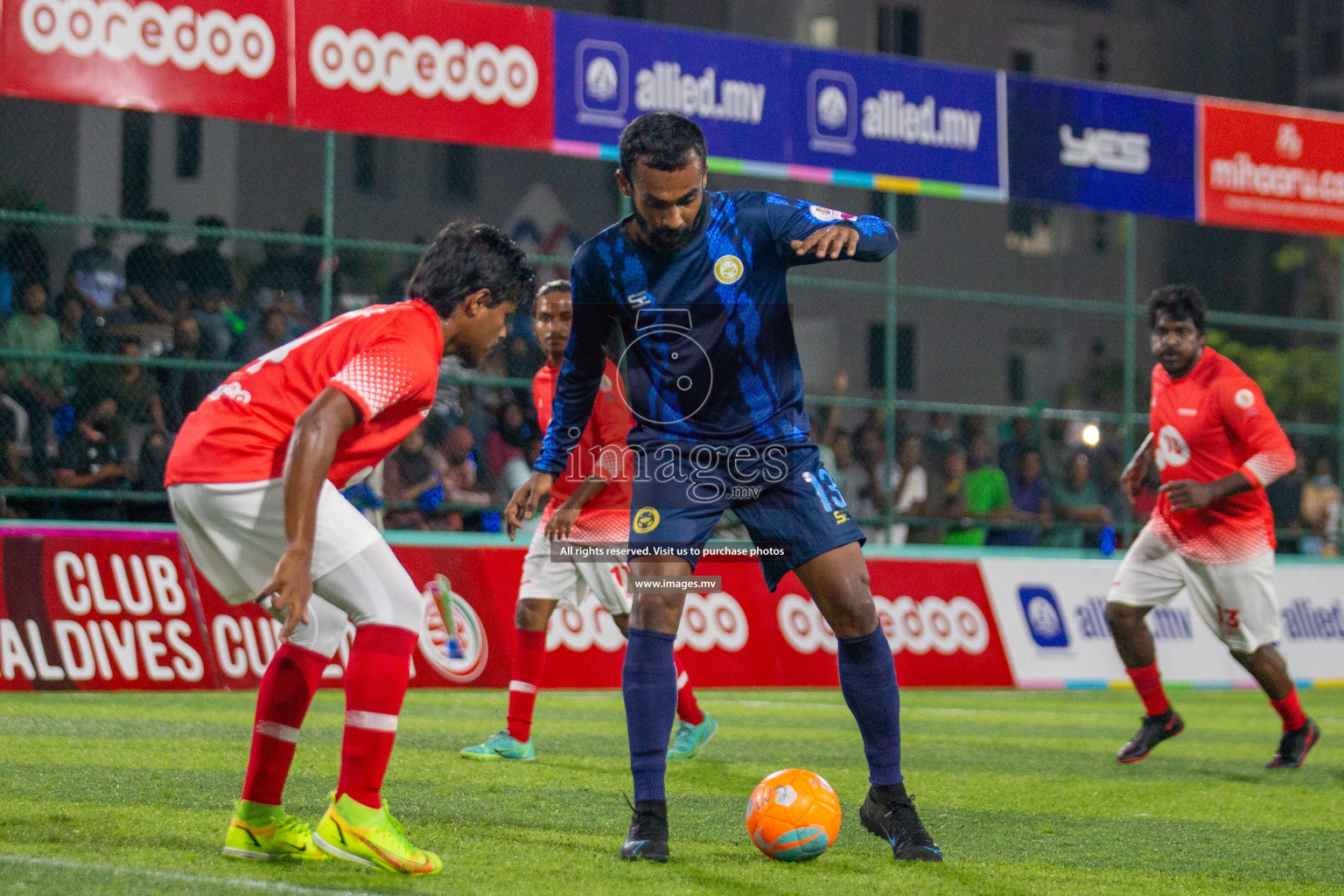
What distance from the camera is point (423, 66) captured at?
12.3 m

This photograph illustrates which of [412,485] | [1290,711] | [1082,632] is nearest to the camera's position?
[1290,711]

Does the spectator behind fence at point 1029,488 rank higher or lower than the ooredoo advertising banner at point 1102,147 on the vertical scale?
lower

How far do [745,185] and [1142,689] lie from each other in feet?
76.9

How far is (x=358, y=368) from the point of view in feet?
14.3

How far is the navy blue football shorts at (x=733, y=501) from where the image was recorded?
5.13 meters

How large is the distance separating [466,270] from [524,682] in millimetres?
3345

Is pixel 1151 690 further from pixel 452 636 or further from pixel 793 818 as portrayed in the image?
pixel 452 636

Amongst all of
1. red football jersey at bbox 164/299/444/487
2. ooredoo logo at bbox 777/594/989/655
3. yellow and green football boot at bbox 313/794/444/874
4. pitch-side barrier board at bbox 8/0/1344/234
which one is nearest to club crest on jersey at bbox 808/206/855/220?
red football jersey at bbox 164/299/444/487

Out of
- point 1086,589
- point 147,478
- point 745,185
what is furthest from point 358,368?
point 745,185

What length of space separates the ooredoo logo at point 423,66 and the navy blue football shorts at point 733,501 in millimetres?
7749

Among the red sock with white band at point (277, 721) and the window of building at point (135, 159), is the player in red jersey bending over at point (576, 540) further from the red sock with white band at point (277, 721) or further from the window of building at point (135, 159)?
the window of building at point (135, 159)

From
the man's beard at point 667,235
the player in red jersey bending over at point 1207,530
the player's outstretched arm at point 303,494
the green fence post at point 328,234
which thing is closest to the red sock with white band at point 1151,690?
the player in red jersey bending over at point 1207,530

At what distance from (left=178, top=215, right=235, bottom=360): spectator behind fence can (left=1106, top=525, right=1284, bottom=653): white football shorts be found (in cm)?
703

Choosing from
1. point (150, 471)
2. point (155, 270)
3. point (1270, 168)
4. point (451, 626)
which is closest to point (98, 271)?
point (155, 270)
